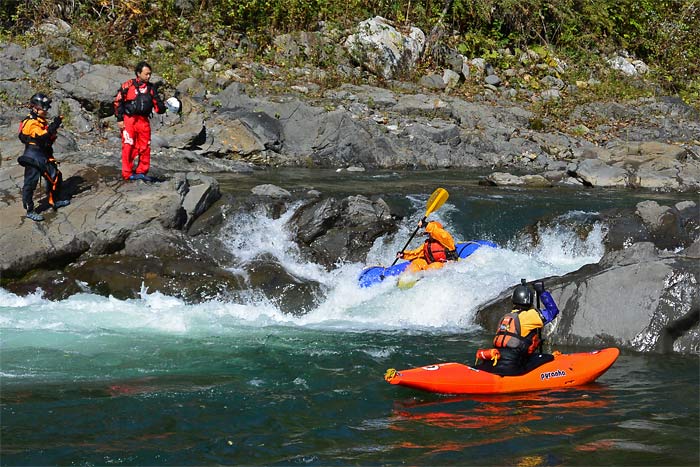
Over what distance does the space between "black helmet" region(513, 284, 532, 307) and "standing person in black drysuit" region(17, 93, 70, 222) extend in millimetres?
5547

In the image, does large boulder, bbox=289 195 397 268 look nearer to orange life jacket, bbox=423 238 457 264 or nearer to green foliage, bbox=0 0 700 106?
orange life jacket, bbox=423 238 457 264

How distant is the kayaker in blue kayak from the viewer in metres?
6.53

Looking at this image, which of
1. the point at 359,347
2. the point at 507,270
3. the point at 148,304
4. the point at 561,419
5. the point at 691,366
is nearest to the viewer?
the point at 561,419

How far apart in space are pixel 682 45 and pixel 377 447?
20.4 meters

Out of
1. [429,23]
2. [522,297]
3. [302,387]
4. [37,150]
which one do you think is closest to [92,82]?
[37,150]

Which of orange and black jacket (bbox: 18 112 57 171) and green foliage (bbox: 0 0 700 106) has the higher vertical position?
green foliage (bbox: 0 0 700 106)

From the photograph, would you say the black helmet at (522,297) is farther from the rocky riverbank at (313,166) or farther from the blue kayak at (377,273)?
the blue kayak at (377,273)

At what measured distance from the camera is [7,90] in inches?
591

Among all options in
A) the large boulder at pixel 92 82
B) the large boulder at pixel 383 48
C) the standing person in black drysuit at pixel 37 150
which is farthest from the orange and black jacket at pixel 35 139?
the large boulder at pixel 383 48

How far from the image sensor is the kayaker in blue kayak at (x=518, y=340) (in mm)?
6531

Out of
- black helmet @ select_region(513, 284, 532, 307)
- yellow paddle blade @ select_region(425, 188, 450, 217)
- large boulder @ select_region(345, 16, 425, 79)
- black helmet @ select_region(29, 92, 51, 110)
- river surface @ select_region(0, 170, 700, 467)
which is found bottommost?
river surface @ select_region(0, 170, 700, 467)

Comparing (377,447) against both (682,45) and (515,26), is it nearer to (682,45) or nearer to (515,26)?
(515,26)

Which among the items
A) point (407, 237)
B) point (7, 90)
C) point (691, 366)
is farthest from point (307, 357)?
point (7, 90)

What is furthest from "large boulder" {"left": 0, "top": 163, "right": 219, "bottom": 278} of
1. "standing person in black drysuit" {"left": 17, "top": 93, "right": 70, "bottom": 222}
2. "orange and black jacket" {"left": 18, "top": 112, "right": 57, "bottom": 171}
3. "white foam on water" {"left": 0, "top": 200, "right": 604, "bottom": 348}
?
"orange and black jacket" {"left": 18, "top": 112, "right": 57, "bottom": 171}
